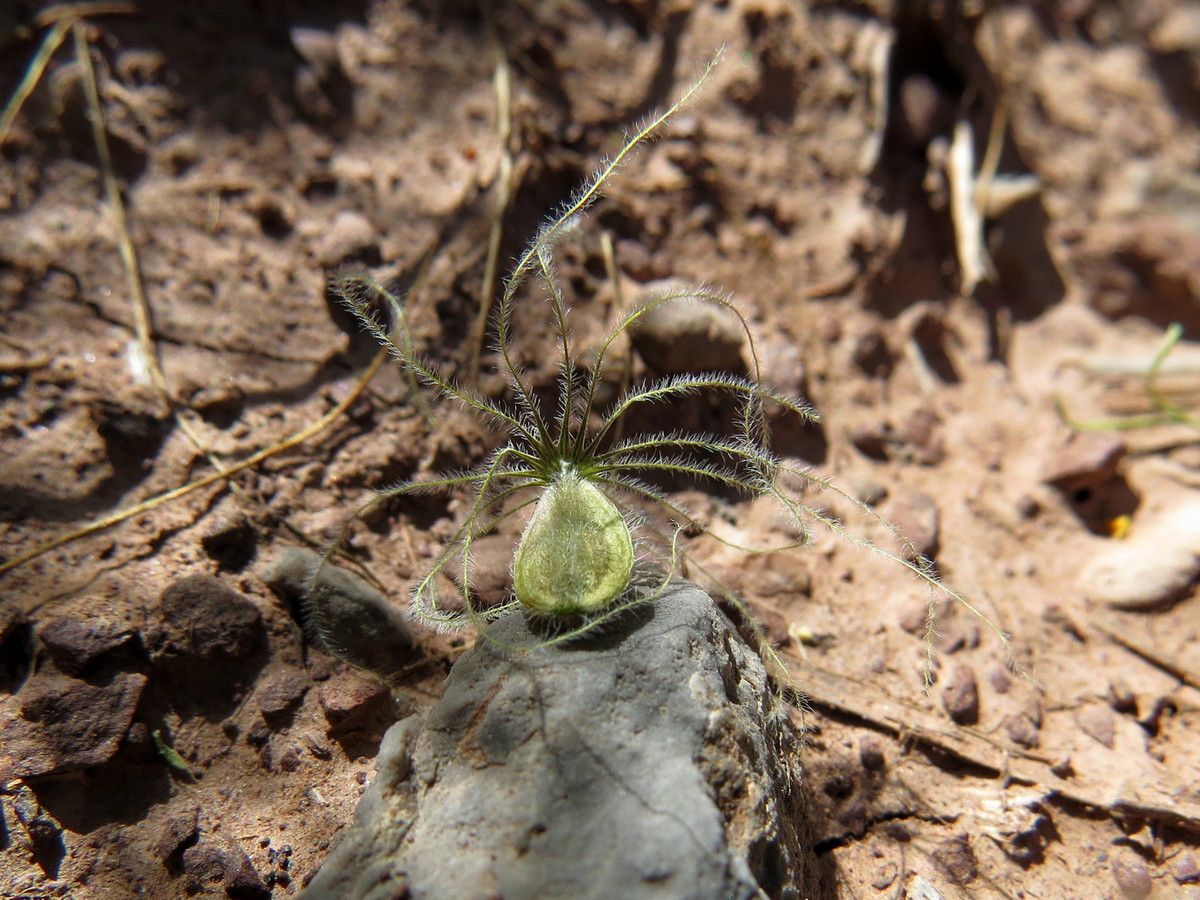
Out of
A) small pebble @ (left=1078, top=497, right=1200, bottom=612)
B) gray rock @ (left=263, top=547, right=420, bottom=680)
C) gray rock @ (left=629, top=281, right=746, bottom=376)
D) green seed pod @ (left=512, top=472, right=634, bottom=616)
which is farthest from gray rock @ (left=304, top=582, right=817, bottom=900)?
small pebble @ (left=1078, top=497, right=1200, bottom=612)

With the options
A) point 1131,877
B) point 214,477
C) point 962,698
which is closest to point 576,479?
point 214,477

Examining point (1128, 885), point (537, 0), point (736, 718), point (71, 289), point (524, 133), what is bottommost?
point (1128, 885)

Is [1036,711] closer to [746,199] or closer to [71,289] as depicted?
[746,199]

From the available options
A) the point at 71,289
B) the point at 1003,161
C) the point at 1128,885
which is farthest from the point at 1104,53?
the point at 71,289

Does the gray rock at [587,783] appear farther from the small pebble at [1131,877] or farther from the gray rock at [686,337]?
the gray rock at [686,337]

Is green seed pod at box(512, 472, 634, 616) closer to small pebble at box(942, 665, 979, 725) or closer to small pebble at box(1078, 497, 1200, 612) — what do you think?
small pebble at box(942, 665, 979, 725)

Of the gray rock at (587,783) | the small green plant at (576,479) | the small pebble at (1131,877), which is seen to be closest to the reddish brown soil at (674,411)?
the small pebble at (1131,877)
